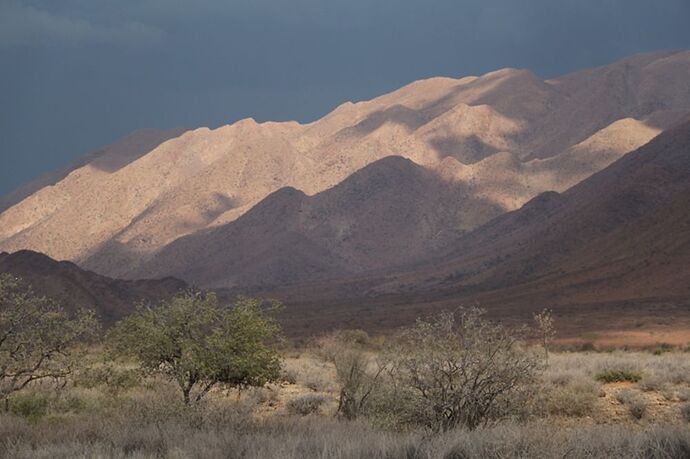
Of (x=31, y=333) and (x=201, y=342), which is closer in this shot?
(x=31, y=333)

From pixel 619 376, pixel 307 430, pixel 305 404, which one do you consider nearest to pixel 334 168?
pixel 619 376

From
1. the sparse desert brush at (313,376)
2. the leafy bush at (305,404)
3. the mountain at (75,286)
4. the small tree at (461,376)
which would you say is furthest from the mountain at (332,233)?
the small tree at (461,376)

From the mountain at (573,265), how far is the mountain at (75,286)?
64.0 feet

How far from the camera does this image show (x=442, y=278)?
3819 inches

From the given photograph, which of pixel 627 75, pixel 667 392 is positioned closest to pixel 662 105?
pixel 627 75

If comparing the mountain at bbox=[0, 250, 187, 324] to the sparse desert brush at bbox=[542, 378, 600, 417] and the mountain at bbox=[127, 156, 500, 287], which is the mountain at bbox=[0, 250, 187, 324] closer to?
the mountain at bbox=[127, 156, 500, 287]

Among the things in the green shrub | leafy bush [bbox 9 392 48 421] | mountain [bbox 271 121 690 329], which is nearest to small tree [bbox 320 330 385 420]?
leafy bush [bbox 9 392 48 421]

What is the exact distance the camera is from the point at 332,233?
134375 mm

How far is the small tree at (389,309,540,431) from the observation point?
1140cm

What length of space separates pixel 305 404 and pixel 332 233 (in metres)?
117

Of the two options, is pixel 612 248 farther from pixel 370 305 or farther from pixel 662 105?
pixel 662 105

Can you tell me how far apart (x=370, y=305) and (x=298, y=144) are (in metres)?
106

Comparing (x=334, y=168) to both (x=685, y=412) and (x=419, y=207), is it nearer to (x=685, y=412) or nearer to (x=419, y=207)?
(x=419, y=207)

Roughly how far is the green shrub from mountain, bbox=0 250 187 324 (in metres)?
55.2
